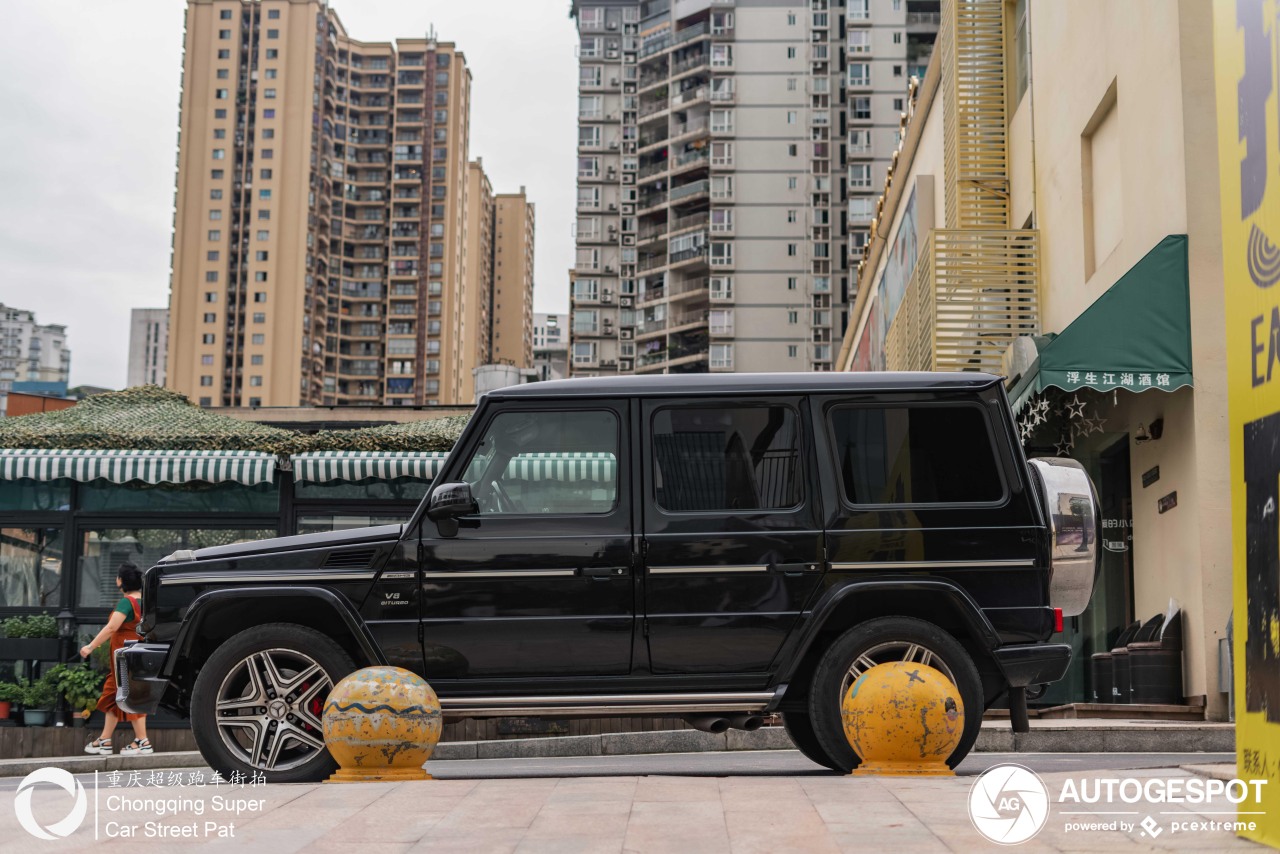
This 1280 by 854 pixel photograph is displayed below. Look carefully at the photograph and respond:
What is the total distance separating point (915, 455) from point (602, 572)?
6.02ft

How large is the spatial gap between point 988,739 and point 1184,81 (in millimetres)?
5942

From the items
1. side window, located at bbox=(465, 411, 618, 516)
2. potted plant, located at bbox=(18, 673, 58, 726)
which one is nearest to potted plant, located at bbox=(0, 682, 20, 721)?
potted plant, located at bbox=(18, 673, 58, 726)

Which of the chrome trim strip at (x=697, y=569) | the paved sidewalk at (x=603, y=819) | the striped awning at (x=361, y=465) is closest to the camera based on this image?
the paved sidewalk at (x=603, y=819)

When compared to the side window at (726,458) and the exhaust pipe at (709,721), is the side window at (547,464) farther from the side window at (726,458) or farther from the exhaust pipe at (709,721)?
the exhaust pipe at (709,721)

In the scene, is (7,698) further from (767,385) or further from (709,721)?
(767,385)

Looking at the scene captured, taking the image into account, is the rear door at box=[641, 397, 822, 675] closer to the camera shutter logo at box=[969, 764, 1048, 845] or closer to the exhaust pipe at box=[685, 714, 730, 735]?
the exhaust pipe at box=[685, 714, 730, 735]

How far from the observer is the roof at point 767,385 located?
310 inches

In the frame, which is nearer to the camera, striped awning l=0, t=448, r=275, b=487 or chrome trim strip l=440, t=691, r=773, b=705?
chrome trim strip l=440, t=691, r=773, b=705

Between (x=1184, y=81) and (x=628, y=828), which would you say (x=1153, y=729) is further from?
(x=628, y=828)

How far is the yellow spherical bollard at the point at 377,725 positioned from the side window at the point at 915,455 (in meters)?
2.55

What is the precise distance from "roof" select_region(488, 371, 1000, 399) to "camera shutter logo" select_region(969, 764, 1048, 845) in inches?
97.5

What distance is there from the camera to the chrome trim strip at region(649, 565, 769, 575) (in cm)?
761

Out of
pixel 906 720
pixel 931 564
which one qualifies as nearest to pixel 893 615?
pixel 931 564

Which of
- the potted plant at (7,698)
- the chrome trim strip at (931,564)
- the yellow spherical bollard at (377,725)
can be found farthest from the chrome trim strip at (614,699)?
the potted plant at (7,698)
